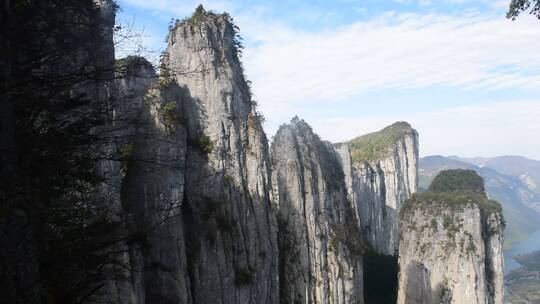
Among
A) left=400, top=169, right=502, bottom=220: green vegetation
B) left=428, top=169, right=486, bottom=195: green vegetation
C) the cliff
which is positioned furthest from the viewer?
left=428, top=169, right=486, bottom=195: green vegetation

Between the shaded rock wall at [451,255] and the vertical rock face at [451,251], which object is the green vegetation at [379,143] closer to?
the vertical rock face at [451,251]

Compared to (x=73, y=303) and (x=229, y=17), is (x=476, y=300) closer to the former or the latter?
(x=229, y=17)

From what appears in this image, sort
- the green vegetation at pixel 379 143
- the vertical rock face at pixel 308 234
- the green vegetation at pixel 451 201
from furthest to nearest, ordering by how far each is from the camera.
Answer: the green vegetation at pixel 379 143
the green vegetation at pixel 451 201
the vertical rock face at pixel 308 234

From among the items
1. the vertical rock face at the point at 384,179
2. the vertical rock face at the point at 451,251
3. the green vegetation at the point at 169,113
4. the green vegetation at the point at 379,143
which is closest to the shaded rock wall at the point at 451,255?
the vertical rock face at the point at 451,251

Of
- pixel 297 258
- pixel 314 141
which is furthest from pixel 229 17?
pixel 297 258

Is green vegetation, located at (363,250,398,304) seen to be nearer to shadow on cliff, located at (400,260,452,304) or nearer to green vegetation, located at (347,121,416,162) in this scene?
shadow on cliff, located at (400,260,452,304)

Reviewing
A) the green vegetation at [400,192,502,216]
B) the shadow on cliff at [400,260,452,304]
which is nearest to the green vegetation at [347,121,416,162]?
the green vegetation at [400,192,502,216]
